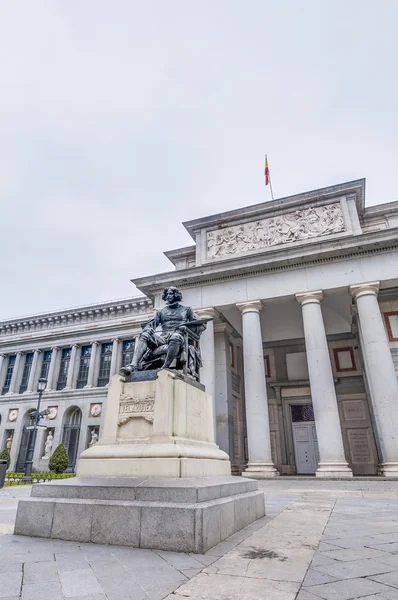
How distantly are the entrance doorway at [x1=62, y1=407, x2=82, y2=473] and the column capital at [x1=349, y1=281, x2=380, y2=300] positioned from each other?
27.1 meters

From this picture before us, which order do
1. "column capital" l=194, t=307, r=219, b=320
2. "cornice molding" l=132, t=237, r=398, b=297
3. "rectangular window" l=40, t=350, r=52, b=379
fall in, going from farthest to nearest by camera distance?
"rectangular window" l=40, t=350, r=52, b=379
"column capital" l=194, t=307, r=219, b=320
"cornice molding" l=132, t=237, r=398, b=297

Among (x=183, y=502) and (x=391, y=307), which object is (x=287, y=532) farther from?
(x=391, y=307)

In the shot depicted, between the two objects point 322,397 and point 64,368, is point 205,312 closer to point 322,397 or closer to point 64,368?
point 322,397

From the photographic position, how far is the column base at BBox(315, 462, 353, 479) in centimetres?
1473

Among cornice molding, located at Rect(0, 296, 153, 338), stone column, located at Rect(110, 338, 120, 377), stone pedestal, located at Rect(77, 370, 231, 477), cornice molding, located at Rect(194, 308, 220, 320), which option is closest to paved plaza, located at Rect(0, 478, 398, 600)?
stone pedestal, located at Rect(77, 370, 231, 477)

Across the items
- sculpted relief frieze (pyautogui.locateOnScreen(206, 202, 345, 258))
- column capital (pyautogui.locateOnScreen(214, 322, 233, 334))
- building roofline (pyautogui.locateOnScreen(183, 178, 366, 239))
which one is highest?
building roofline (pyautogui.locateOnScreen(183, 178, 366, 239))

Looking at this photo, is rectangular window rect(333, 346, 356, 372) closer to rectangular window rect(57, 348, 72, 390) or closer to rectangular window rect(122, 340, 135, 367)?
rectangular window rect(122, 340, 135, 367)

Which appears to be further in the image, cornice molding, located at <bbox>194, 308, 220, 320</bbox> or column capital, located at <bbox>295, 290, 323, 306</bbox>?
cornice molding, located at <bbox>194, 308, 220, 320</bbox>

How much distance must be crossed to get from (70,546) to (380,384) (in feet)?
50.8

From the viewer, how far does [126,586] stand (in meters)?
2.56

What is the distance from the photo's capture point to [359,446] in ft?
69.5

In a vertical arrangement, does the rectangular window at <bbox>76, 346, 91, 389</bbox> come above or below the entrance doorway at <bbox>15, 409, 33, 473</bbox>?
above

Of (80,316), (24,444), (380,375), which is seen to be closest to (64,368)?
(80,316)

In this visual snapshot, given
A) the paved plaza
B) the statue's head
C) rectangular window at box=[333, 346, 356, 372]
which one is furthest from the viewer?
rectangular window at box=[333, 346, 356, 372]
